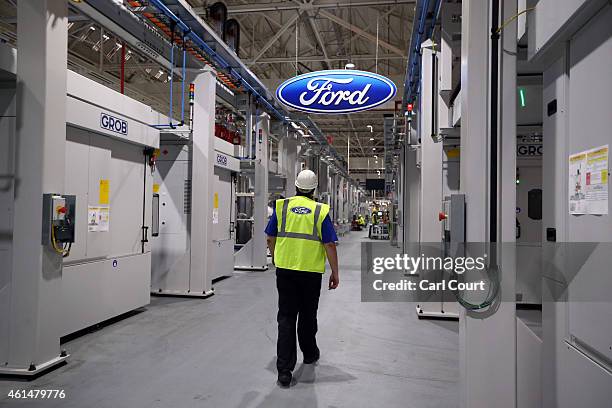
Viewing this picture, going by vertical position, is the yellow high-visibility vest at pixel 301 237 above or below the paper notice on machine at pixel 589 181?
below

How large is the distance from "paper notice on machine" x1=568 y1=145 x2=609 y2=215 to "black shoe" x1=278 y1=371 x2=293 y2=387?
2246 millimetres

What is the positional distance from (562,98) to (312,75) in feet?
12.0

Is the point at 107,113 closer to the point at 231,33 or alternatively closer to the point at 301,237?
the point at 301,237

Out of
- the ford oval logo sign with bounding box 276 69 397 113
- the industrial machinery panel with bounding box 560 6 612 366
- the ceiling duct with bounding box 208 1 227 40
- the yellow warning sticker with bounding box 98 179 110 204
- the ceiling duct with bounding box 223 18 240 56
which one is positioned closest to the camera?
the industrial machinery panel with bounding box 560 6 612 366

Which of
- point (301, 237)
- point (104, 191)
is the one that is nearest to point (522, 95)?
point (301, 237)

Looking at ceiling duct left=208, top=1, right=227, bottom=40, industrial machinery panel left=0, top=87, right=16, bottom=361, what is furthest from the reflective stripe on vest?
ceiling duct left=208, top=1, right=227, bottom=40

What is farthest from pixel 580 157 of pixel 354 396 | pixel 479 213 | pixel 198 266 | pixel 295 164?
pixel 295 164

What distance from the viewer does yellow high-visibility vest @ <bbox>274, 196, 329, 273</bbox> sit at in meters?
3.23

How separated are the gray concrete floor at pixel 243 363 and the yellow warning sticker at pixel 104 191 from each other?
1.39 m

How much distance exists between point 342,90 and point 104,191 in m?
2.98

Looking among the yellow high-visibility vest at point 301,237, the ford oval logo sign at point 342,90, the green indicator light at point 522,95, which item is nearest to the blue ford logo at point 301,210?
the yellow high-visibility vest at point 301,237

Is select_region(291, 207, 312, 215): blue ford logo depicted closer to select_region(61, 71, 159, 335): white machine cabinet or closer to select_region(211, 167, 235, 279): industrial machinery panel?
select_region(61, 71, 159, 335): white machine cabinet

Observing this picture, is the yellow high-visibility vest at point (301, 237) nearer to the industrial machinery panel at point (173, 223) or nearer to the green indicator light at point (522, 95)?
the green indicator light at point (522, 95)

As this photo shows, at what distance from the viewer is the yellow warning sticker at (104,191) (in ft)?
15.0
